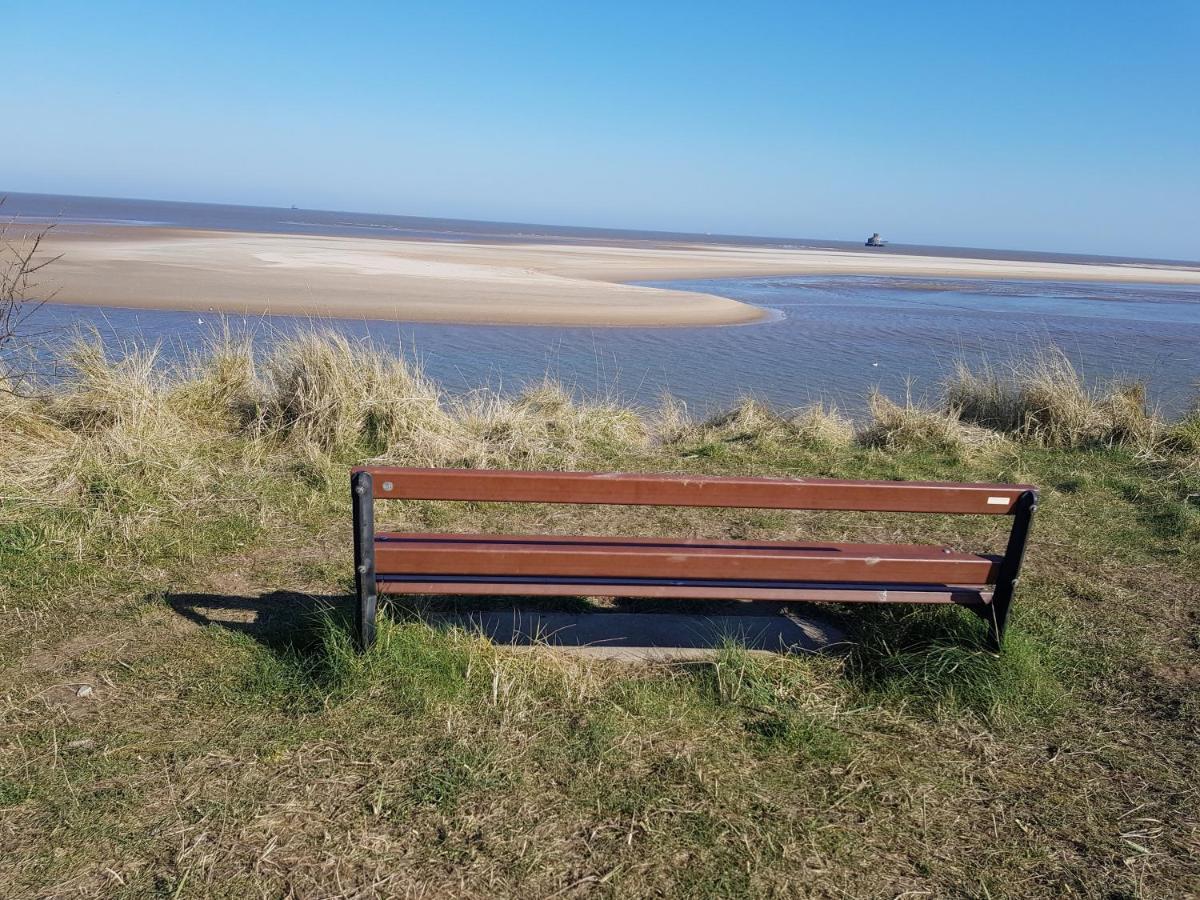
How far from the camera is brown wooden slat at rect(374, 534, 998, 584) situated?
3428 millimetres

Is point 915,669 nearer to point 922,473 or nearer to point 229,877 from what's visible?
point 229,877

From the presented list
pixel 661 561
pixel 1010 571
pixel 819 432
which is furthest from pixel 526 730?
pixel 819 432

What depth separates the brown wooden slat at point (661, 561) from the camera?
11.2 feet

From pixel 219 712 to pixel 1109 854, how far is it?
304 centimetres

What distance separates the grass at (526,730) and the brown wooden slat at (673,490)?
2.30ft

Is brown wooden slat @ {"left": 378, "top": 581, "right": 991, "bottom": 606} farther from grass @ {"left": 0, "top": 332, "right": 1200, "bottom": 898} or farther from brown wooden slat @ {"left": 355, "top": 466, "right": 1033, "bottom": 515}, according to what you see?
brown wooden slat @ {"left": 355, "top": 466, "right": 1033, "bottom": 515}

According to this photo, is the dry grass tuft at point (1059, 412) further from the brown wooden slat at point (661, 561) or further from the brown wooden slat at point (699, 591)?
the brown wooden slat at point (661, 561)

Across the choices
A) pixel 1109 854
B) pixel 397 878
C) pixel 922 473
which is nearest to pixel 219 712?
pixel 397 878

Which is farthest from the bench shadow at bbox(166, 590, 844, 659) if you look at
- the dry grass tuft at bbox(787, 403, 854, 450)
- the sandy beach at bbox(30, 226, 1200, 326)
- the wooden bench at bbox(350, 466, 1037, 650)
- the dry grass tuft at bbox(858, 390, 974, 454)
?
the sandy beach at bbox(30, 226, 1200, 326)

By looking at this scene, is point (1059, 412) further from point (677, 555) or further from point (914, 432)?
point (677, 555)

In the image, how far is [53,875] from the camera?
2.43 meters

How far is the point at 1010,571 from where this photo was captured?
357 cm

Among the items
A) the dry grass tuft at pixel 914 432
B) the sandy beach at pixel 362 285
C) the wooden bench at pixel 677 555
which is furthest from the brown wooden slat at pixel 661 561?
the sandy beach at pixel 362 285

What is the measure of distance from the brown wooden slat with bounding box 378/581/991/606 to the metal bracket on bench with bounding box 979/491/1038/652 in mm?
60
